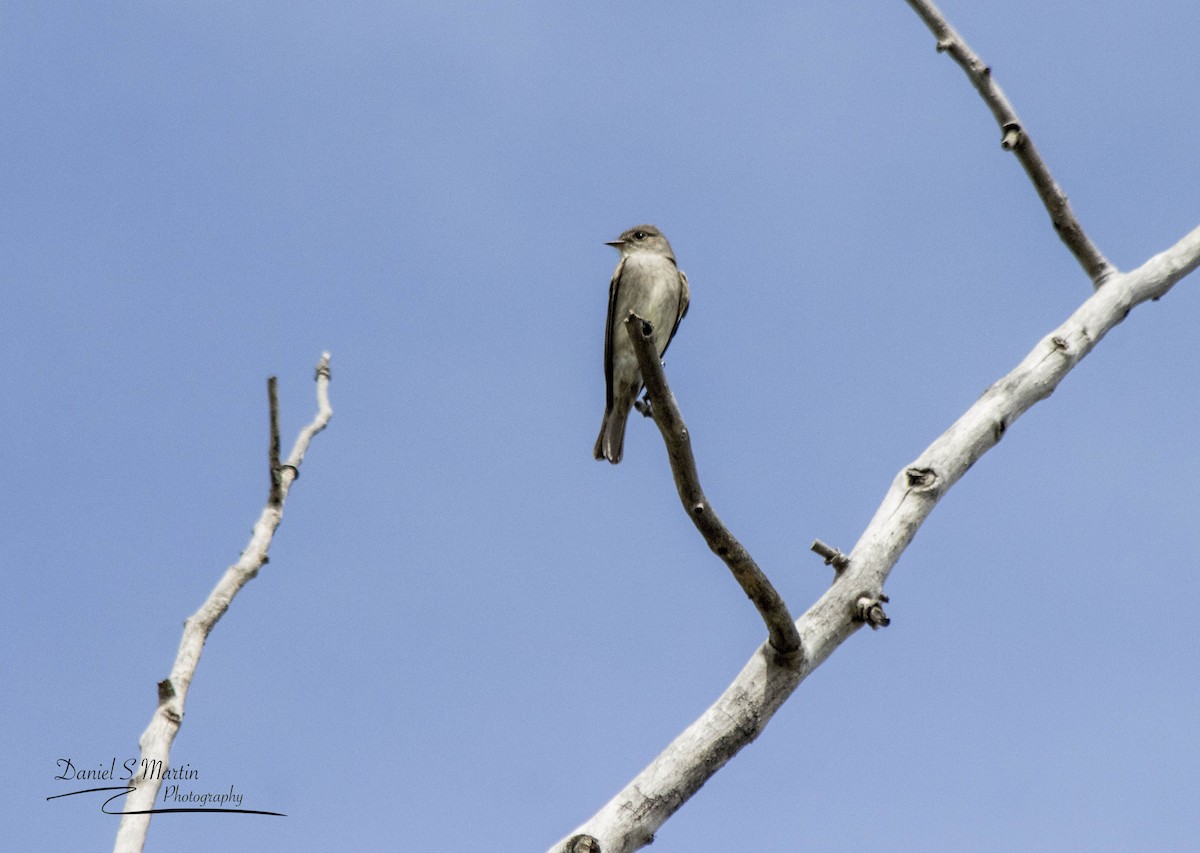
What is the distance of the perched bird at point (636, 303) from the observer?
9.21 m

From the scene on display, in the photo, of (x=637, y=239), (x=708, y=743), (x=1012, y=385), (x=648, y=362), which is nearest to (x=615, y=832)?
(x=708, y=743)

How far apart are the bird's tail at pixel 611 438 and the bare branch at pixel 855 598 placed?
3334mm

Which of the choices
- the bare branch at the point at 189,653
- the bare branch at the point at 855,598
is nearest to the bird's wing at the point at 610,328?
the bare branch at the point at 855,598

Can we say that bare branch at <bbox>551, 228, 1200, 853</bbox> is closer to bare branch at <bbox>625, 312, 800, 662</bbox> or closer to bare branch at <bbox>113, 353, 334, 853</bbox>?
bare branch at <bbox>625, 312, 800, 662</bbox>

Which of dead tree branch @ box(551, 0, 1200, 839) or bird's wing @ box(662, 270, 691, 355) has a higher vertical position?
bird's wing @ box(662, 270, 691, 355)

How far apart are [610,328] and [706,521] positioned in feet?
17.5

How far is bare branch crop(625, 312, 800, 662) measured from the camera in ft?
14.1

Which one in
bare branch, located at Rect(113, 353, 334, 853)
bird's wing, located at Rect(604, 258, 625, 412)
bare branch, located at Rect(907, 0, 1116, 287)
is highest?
bird's wing, located at Rect(604, 258, 625, 412)

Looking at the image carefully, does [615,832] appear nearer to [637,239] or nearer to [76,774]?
[76,774]

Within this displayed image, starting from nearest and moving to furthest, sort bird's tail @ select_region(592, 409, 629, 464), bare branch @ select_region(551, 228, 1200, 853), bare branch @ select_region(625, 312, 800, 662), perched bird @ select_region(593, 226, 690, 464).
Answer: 1. bare branch @ select_region(551, 228, 1200, 853)
2. bare branch @ select_region(625, 312, 800, 662)
3. bird's tail @ select_region(592, 409, 629, 464)
4. perched bird @ select_region(593, 226, 690, 464)

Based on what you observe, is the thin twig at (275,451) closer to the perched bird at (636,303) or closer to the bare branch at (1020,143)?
the bare branch at (1020,143)

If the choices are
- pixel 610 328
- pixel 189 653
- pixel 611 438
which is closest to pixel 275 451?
pixel 189 653

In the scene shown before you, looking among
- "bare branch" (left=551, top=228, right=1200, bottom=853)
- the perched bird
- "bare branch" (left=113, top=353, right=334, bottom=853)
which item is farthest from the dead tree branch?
the perched bird

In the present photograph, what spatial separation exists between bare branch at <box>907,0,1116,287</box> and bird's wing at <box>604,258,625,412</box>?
359 centimetres
